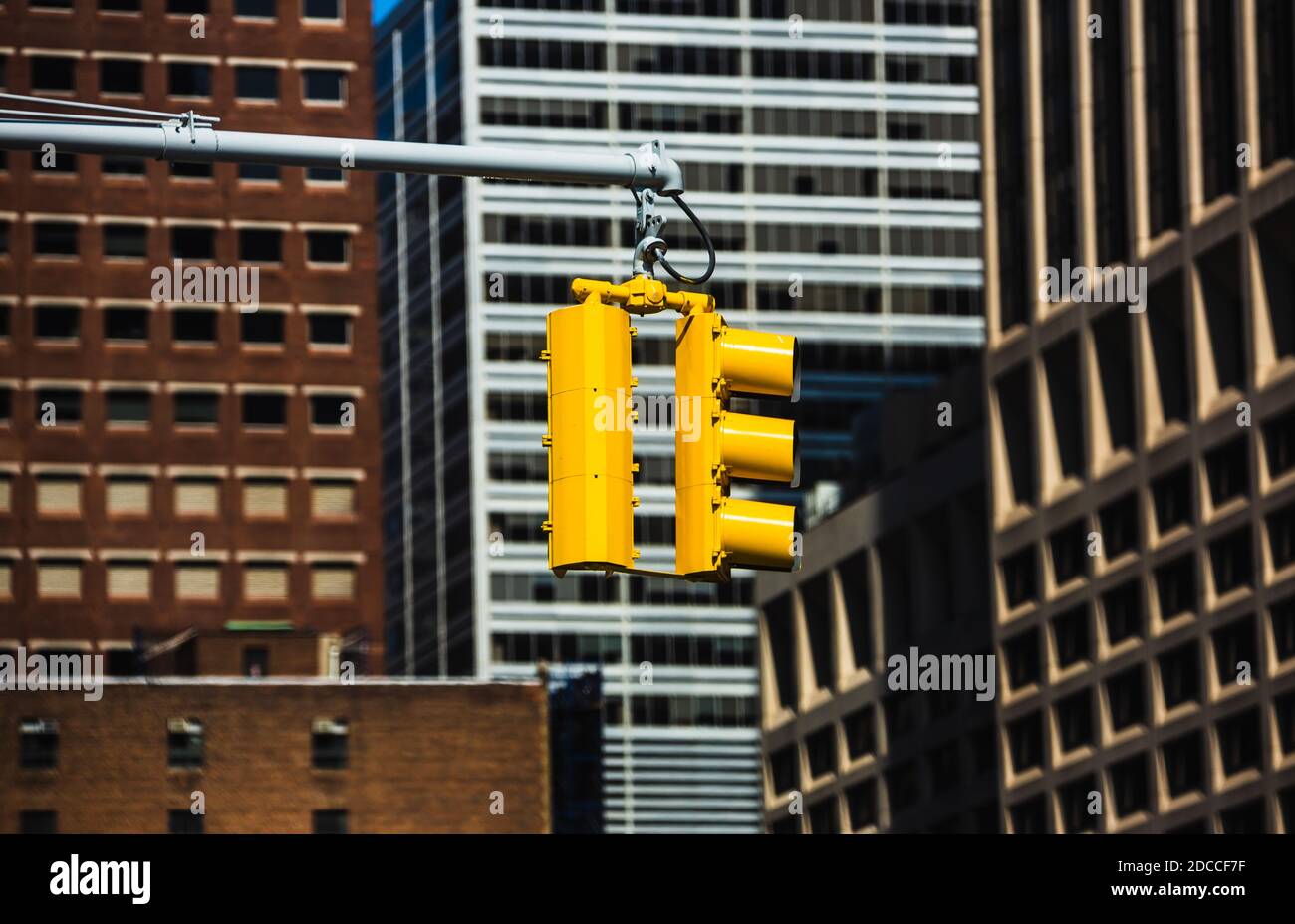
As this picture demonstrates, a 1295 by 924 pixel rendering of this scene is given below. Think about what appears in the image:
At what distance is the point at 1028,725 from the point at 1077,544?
25.1ft

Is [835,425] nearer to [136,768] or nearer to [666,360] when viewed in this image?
[666,360]

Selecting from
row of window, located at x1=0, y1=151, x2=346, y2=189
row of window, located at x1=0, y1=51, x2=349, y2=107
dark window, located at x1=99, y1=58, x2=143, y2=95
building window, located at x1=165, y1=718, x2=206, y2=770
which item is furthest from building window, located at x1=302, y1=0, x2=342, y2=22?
building window, located at x1=165, y1=718, x2=206, y2=770

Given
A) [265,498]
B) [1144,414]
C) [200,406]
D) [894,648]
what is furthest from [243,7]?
[1144,414]

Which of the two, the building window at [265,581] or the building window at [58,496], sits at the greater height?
the building window at [58,496]

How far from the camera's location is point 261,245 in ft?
469

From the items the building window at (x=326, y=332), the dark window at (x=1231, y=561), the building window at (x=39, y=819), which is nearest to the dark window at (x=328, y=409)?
the building window at (x=326, y=332)

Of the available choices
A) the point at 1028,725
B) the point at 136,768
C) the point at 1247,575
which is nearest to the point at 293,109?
the point at 136,768

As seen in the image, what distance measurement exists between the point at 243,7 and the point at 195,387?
1803 cm

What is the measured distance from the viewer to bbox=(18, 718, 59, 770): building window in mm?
115750

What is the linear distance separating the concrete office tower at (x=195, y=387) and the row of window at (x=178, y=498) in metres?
0.09

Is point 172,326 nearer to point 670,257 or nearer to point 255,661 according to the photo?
point 255,661

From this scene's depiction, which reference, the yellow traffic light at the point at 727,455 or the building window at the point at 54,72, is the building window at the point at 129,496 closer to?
the building window at the point at 54,72

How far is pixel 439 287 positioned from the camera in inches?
6781

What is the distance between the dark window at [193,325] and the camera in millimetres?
142500
